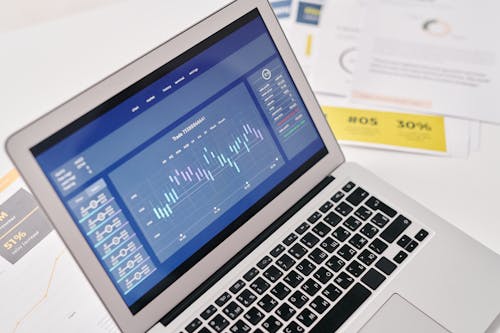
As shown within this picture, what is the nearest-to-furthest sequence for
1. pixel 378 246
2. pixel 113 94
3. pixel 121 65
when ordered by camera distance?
1. pixel 113 94
2. pixel 378 246
3. pixel 121 65

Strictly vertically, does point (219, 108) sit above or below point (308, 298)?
above

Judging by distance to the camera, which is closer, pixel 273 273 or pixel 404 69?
pixel 273 273

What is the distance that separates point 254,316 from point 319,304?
0.07 meters

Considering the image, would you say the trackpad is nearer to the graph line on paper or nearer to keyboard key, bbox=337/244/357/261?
keyboard key, bbox=337/244/357/261

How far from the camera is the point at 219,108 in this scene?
2.25ft

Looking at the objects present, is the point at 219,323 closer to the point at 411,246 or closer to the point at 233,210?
the point at 233,210

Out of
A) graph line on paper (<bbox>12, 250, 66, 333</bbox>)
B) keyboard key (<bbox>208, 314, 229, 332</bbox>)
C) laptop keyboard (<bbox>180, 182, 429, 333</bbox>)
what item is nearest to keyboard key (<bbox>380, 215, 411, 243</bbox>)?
laptop keyboard (<bbox>180, 182, 429, 333</bbox>)

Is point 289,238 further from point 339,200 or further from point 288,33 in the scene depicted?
point 288,33

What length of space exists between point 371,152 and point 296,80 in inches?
7.9

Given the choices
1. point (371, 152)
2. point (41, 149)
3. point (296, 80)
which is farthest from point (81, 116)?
point (371, 152)

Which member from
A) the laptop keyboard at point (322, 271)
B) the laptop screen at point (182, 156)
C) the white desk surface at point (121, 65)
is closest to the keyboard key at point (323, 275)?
the laptop keyboard at point (322, 271)

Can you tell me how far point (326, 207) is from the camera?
739 millimetres

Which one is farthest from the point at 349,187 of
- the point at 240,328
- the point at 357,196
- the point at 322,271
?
the point at 240,328

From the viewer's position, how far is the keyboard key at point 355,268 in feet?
2.25
